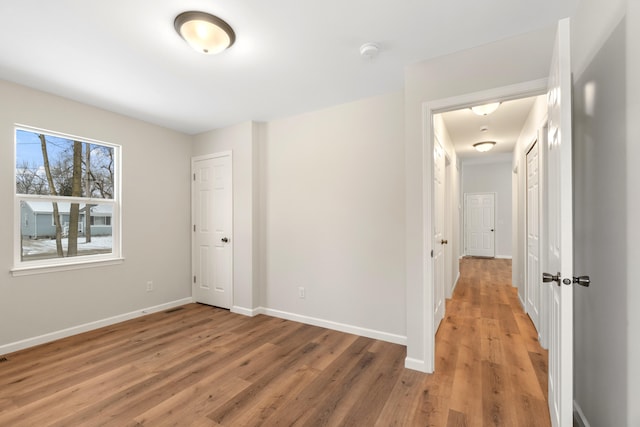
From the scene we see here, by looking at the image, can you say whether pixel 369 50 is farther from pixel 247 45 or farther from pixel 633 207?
pixel 633 207

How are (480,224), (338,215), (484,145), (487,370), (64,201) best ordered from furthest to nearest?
(480,224)
(484,145)
(338,215)
(64,201)
(487,370)

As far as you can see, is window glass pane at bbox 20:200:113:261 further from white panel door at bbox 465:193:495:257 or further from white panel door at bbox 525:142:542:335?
white panel door at bbox 465:193:495:257

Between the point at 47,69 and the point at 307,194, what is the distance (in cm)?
258

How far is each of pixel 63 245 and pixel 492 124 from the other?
546 cm

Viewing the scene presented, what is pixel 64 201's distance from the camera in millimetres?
→ 3180

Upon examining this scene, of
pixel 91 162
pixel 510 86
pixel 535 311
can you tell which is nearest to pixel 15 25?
pixel 91 162

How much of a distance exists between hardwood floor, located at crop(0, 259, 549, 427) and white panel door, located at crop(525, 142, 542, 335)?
265mm

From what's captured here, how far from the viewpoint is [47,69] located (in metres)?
2.50

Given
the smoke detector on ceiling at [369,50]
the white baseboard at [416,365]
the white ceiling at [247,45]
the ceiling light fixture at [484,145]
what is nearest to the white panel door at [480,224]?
the ceiling light fixture at [484,145]

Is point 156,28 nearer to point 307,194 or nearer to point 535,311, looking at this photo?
point 307,194

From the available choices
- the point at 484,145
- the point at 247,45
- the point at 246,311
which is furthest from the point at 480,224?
the point at 247,45

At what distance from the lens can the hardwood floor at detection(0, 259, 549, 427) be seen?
6.05 ft

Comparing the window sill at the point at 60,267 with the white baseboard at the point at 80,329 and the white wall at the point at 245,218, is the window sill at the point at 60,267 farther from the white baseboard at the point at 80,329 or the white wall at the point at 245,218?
the white wall at the point at 245,218

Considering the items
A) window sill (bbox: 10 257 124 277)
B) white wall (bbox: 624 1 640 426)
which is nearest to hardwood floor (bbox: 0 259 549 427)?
window sill (bbox: 10 257 124 277)
